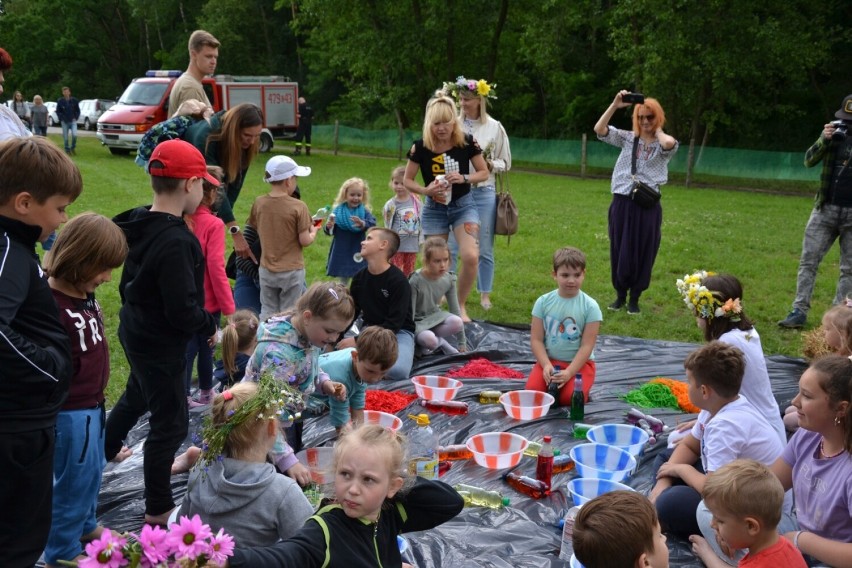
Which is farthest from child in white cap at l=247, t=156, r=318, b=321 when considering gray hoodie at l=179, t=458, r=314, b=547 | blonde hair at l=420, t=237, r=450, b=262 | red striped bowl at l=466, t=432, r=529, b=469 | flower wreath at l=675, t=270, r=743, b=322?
gray hoodie at l=179, t=458, r=314, b=547

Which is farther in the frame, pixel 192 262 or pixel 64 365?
pixel 192 262

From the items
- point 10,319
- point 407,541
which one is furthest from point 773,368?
point 10,319

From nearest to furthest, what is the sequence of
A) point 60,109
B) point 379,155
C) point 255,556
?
1. point 255,556
2. point 60,109
3. point 379,155

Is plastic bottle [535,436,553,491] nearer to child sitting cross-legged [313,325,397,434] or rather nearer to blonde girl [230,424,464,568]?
child sitting cross-legged [313,325,397,434]

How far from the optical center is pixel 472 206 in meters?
6.65

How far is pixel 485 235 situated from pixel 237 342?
3099 millimetres

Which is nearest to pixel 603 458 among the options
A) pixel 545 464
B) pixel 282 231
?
pixel 545 464

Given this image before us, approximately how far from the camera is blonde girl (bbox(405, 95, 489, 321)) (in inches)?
253

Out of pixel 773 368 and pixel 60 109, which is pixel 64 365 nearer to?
pixel 773 368

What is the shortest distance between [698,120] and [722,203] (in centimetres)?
703

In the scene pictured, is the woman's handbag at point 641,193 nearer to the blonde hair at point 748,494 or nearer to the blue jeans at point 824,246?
the blue jeans at point 824,246

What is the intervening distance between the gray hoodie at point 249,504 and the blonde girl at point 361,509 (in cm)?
21

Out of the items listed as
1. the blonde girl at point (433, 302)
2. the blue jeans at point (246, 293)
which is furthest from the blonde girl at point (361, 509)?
the blue jeans at point (246, 293)

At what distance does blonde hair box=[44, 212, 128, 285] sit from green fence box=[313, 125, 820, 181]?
1890cm
